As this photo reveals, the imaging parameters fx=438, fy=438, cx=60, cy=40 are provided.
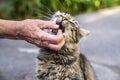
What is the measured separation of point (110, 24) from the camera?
10.7 metres

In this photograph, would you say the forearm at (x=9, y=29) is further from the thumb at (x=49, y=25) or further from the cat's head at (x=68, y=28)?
the cat's head at (x=68, y=28)

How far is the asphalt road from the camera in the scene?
245 inches

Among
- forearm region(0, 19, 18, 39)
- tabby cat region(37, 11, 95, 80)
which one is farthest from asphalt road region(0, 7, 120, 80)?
forearm region(0, 19, 18, 39)

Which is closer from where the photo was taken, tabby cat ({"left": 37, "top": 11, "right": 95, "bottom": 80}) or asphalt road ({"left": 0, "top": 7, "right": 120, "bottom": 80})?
tabby cat ({"left": 37, "top": 11, "right": 95, "bottom": 80})

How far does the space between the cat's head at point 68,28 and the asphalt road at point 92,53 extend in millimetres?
1243

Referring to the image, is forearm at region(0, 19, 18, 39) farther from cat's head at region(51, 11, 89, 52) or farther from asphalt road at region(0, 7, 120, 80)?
asphalt road at region(0, 7, 120, 80)

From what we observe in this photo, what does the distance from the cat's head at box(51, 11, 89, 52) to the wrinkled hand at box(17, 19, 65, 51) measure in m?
0.18

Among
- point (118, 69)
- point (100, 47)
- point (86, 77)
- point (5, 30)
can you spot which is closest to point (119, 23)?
point (100, 47)

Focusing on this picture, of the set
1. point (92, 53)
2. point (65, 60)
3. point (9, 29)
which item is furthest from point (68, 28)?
point (92, 53)

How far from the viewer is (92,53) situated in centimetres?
788

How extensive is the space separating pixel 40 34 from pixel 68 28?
0.45 metres

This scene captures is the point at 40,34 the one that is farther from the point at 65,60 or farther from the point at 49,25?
the point at 65,60

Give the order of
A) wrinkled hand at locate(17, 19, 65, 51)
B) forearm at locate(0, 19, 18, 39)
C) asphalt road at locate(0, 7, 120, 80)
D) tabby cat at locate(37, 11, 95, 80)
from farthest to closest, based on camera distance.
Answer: asphalt road at locate(0, 7, 120, 80) → tabby cat at locate(37, 11, 95, 80) → forearm at locate(0, 19, 18, 39) → wrinkled hand at locate(17, 19, 65, 51)

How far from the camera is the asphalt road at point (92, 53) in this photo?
6215 millimetres
